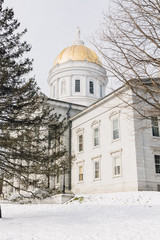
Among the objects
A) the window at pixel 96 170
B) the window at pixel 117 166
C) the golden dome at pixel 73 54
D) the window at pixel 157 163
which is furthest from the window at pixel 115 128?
the golden dome at pixel 73 54

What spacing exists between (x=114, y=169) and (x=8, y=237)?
15.9 metres

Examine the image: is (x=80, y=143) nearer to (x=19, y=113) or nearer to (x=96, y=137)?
(x=96, y=137)

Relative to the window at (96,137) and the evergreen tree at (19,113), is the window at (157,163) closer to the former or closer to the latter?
the window at (96,137)

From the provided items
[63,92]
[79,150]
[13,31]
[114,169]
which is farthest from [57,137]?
[63,92]

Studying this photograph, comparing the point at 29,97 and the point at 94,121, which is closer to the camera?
the point at 29,97

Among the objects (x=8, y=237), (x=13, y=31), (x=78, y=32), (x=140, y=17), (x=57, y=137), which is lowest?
(x=8, y=237)

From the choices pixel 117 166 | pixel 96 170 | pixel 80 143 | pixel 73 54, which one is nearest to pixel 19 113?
pixel 117 166

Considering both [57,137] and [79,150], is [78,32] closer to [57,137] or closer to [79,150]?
[79,150]

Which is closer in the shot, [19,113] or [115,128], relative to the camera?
[19,113]

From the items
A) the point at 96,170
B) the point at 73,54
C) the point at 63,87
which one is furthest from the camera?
the point at 73,54

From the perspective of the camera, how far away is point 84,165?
28.3 m

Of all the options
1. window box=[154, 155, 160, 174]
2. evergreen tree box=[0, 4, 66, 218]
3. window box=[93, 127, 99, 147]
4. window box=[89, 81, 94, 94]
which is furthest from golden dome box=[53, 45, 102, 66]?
evergreen tree box=[0, 4, 66, 218]

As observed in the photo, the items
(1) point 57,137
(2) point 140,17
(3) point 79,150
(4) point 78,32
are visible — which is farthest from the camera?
(4) point 78,32

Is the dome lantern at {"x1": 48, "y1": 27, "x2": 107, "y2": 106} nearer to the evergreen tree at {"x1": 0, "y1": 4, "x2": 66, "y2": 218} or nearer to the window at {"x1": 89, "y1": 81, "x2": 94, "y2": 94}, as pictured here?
the window at {"x1": 89, "y1": 81, "x2": 94, "y2": 94}
